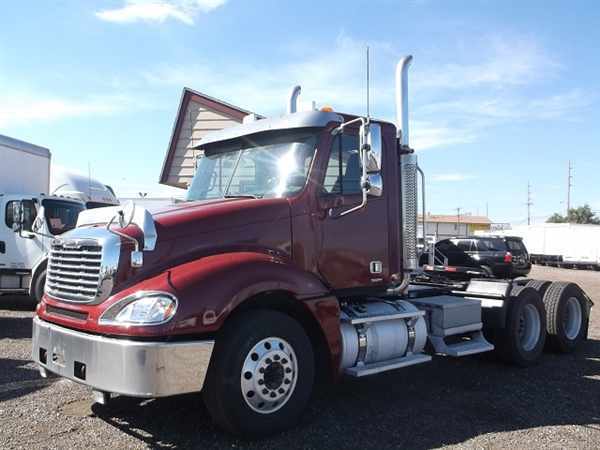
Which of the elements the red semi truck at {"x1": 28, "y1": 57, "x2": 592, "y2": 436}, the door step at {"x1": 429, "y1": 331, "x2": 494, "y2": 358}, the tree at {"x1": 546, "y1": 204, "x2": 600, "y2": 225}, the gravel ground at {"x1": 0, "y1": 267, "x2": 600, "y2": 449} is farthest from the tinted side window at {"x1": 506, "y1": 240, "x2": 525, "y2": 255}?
the tree at {"x1": 546, "y1": 204, "x2": 600, "y2": 225}

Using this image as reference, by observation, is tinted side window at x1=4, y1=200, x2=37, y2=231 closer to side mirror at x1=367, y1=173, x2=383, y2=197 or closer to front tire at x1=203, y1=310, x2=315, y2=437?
front tire at x1=203, y1=310, x2=315, y2=437

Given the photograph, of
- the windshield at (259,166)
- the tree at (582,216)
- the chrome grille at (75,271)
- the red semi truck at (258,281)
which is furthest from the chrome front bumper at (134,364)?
the tree at (582,216)

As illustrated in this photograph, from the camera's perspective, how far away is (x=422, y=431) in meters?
4.57

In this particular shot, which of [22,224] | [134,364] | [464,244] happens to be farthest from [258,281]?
[464,244]

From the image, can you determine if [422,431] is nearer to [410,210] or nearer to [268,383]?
[268,383]

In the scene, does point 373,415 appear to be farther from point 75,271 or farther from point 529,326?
point 529,326

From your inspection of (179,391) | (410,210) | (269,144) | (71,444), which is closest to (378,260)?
(410,210)

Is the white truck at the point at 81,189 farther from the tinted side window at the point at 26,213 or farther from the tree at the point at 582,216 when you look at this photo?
the tree at the point at 582,216

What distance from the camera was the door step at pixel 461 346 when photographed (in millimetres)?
6109

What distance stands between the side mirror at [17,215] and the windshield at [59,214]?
0.49 metres

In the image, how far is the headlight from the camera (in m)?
3.82

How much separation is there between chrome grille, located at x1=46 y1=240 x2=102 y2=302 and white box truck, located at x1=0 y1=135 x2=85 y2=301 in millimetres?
6506

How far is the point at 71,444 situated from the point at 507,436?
3398 millimetres

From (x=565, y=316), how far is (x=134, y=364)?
6581 mm
